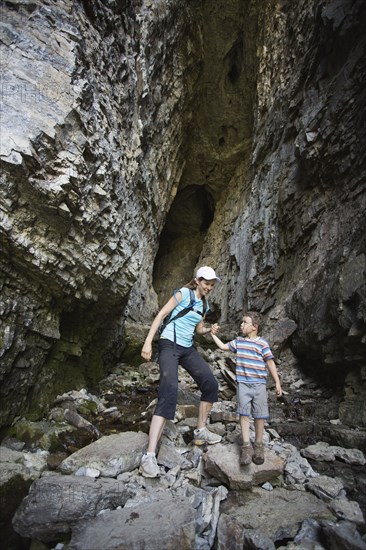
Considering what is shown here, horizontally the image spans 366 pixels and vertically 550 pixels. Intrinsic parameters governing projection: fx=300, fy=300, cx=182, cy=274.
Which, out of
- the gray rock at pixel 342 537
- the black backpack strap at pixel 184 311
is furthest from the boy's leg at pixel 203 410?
the gray rock at pixel 342 537

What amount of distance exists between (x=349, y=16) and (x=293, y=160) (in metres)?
4.45


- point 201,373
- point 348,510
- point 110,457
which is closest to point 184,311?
point 201,373

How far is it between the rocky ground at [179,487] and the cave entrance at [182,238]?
18.5 m

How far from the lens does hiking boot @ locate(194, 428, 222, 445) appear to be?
405 cm

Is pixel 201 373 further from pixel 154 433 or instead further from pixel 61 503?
pixel 61 503

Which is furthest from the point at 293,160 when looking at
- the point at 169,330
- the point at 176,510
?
the point at 176,510

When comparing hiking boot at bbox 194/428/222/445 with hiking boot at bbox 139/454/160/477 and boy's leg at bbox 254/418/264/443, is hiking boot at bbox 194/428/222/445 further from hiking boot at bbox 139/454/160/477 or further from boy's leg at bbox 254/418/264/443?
hiking boot at bbox 139/454/160/477

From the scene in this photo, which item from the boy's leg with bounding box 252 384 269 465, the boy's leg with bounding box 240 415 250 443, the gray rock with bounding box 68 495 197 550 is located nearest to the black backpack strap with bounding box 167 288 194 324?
the boy's leg with bounding box 252 384 269 465

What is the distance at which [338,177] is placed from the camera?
946cm

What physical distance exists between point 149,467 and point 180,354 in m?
1.28

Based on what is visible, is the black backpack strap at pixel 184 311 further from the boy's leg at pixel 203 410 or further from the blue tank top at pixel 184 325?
the boy's leg at pixel 203 410

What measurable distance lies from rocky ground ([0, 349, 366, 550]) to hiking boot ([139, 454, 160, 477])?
77 millimetres

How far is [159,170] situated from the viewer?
13.6 m

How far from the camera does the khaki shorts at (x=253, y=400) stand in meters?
3.66
